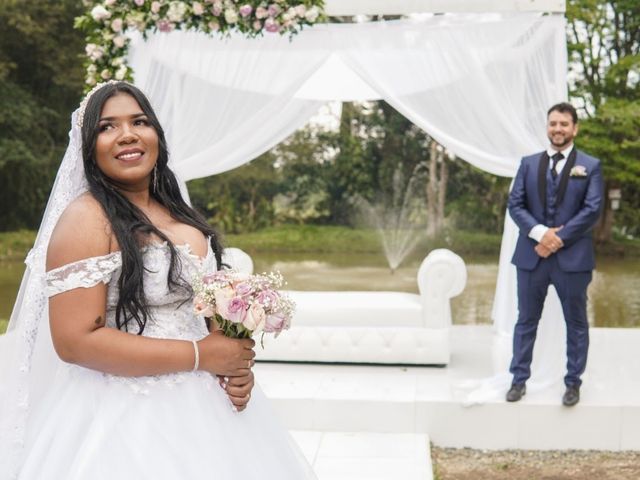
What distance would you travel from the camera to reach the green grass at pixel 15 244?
659 inches

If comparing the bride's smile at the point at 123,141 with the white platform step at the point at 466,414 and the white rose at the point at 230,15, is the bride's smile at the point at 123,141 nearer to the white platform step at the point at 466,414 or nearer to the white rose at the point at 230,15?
the white platform step at the point at 466,414

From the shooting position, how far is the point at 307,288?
42.7 feet

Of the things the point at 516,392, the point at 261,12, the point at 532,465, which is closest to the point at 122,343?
the point at 532,465

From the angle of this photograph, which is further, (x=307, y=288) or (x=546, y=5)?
(x=307, y=288)

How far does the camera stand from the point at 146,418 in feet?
5.96

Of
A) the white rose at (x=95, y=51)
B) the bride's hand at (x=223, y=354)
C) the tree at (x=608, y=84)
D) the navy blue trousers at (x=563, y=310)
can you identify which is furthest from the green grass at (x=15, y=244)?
the bride's hand at (x=223, y=354)

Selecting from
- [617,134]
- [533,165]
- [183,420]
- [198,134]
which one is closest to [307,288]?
[617,134]

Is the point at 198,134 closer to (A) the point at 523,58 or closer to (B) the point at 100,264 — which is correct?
(A) the point at 523,58

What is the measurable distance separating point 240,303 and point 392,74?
11.9ft

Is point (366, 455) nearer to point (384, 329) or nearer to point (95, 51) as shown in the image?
point (384, 329)

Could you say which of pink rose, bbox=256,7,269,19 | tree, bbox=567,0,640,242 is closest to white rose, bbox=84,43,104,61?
pink rose, bbox=256,7,269,19

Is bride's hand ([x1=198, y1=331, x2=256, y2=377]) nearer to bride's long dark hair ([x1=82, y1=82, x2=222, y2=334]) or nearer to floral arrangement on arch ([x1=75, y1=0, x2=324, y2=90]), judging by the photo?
bride's long dark hair ([x1=82, y1=82, x2=222, y2=334])

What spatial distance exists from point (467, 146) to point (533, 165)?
27.7 inches

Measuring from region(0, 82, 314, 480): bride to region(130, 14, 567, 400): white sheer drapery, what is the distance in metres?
3.22
